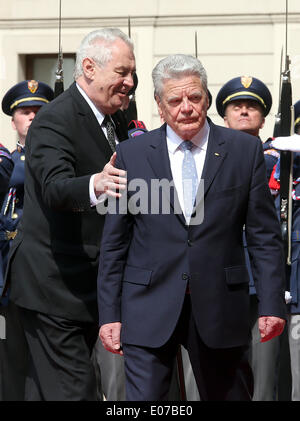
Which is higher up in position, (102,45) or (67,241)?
(102,45)

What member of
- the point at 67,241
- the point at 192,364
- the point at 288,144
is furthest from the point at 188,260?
the point at 288,144

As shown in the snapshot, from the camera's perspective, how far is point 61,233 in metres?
4.34

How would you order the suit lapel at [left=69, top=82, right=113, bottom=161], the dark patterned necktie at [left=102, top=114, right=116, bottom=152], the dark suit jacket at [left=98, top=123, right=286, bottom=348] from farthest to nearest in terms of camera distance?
the dark patterned necktie at [left=102, top=114, right=116, bottom=152] < the suit lapel at [left=69, top=82, right=113, bottom=161] < the dark suit jacket at [left=98, top=123, right=286, bottom=348]

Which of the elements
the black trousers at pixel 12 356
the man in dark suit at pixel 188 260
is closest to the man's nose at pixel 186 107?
the man in dark suit at pixel 188 260

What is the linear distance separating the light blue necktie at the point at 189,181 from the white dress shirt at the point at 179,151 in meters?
0.02

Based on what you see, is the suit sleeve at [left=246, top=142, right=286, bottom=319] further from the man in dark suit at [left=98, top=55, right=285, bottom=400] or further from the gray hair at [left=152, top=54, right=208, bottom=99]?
the gray hair at [left=152, top=54, right=208, bottom=99]

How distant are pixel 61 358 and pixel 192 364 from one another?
0.58 meters

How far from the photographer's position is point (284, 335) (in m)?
6.05

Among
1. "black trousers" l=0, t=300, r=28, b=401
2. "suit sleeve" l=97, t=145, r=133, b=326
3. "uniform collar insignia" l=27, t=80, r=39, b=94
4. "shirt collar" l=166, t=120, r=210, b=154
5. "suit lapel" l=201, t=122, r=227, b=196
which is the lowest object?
"black trousers" l=0, t=300, r=28, b=401

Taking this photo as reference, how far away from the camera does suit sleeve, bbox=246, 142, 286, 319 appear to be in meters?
4.12

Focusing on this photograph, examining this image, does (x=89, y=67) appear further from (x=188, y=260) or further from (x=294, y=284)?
(x=294, y=284)

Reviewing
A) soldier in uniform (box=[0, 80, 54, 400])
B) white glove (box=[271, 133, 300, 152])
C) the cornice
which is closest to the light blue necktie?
white glove (box=[271, 133, 300, 152])

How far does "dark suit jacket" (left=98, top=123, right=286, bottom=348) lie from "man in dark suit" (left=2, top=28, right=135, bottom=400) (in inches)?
8.6
